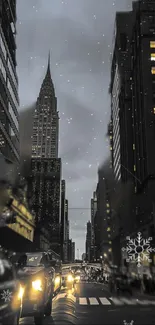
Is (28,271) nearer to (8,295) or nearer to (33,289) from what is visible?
(33,289)

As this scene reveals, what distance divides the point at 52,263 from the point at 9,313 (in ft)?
16.1

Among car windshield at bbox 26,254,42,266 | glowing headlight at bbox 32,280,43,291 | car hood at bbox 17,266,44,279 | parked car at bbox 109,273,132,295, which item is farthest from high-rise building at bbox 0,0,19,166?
glowing headlight at bbox 32,280,43,291

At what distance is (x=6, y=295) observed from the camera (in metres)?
5.66

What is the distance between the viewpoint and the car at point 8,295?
5539 mm

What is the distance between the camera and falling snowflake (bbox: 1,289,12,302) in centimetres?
554

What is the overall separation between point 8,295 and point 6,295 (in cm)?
10

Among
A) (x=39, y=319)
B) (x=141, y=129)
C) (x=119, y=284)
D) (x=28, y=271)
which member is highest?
(x=141, y=129)

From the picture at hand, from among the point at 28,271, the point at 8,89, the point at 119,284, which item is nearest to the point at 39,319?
the point at 28,271

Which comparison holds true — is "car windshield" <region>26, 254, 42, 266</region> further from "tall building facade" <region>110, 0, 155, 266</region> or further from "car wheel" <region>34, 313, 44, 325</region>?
"tall building facade" <region>110, 0, 155, 266</region>

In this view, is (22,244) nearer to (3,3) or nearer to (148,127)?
(148,127)

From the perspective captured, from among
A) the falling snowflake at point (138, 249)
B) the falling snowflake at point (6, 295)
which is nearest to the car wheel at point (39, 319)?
the falling snowflake at point (6, 295)

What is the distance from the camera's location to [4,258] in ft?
20.8

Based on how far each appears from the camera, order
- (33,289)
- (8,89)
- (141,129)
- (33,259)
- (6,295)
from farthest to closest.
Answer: (141,129), (8,89), (33,259), (33,289), (6,295)

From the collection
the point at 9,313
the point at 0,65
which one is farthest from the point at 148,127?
the point at 9,313
